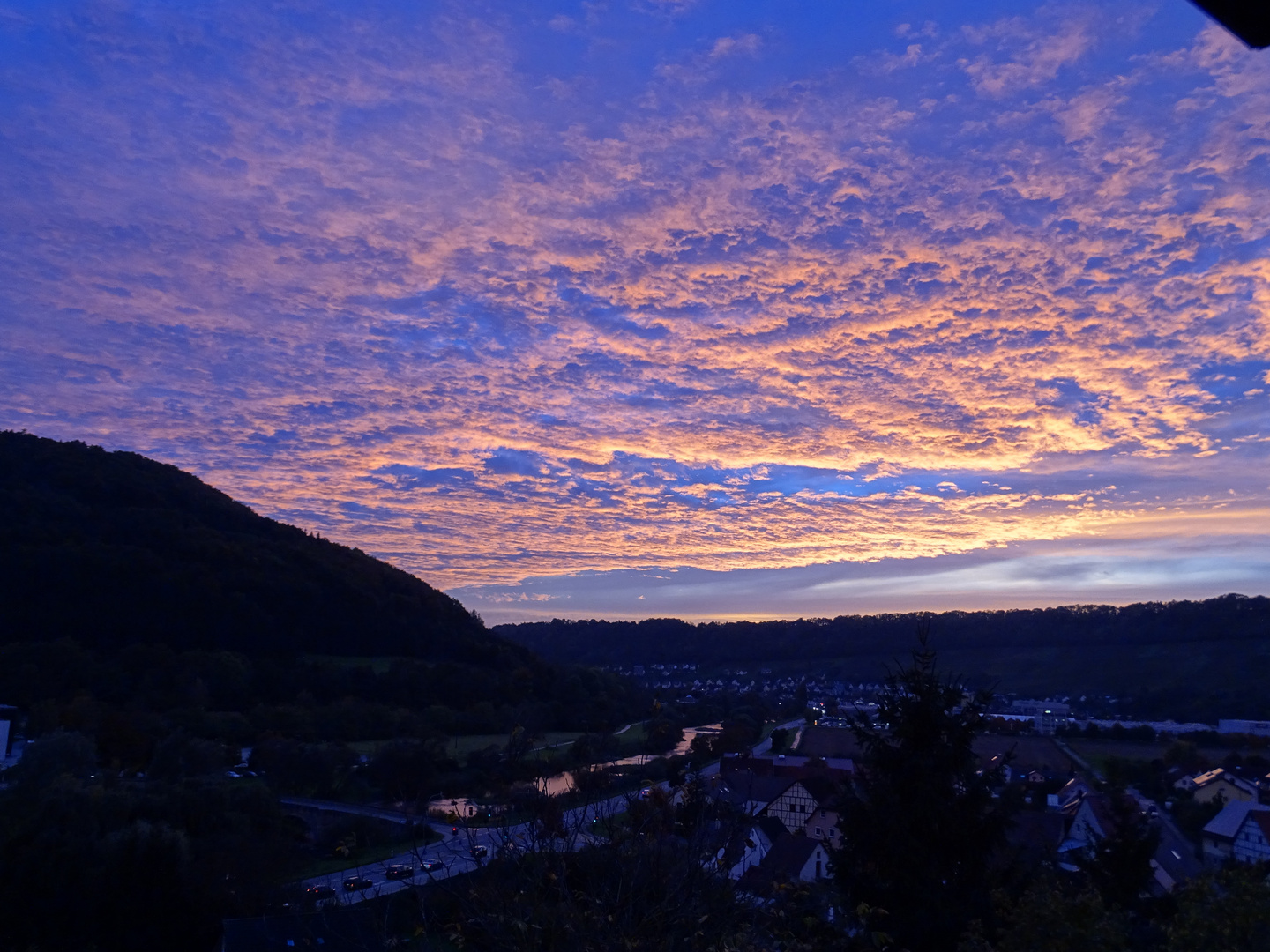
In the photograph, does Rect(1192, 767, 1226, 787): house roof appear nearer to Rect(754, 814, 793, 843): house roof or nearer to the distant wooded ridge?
the distant wooded ridge

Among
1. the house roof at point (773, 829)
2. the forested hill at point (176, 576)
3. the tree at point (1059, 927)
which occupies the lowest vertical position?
the house roof at point (773, 829)

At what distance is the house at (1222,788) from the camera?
2770cm

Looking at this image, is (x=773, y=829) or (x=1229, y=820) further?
(x=1229, y=820)

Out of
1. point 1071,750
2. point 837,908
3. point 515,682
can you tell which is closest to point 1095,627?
point 1071,750

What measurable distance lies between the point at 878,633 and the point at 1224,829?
50.6 m

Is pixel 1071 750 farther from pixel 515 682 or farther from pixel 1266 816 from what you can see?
pixel 515 682

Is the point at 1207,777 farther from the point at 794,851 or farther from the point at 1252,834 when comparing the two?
the point at 794,851

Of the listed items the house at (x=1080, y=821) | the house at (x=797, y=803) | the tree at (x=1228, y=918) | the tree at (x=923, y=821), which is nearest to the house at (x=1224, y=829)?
the house at (x=1080, y=821)

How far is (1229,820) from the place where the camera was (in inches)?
945

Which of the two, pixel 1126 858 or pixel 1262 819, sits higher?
pixel 1126 858

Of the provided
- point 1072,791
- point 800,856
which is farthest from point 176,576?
point 1072,791

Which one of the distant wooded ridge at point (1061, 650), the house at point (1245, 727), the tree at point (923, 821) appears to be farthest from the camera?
the distant wooded ridge at point (1061, 650)

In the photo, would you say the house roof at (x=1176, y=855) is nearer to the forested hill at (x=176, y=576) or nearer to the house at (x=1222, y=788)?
the house at (x=1222, y=788)

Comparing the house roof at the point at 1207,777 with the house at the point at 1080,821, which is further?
the house roof at the point at 1207,777
